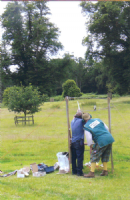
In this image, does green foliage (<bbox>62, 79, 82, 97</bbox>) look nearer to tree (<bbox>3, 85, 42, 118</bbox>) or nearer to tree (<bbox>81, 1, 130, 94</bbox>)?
tree (<bbox>81, 1, 130, 94</bbox>)

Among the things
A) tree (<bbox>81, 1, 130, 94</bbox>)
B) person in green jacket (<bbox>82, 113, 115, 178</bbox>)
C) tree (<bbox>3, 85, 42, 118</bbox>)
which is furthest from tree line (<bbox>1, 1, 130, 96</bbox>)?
person in green jacket (<bbox>82, 113, 115, 178</bbox>)

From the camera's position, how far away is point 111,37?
37.1 m

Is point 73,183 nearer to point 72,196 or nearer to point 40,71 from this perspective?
point 72,196

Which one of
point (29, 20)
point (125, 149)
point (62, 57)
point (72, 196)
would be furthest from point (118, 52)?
point (72, 196)

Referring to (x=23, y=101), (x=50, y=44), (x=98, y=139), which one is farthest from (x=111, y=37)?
(x=98, y=139)

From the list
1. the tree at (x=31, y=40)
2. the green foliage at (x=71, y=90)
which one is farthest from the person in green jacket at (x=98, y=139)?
the green foliage at (x=71, y=90)

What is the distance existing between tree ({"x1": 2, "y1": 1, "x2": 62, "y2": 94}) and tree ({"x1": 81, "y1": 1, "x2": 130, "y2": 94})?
6836 millimetres

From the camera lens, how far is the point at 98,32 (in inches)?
1491

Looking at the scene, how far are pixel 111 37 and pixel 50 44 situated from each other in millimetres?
10906

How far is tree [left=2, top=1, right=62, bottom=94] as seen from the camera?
132 feet

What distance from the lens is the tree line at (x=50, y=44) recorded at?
37.0 metres

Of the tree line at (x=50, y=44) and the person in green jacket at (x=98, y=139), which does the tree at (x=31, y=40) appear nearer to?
the tree line at (x=50, y=44)

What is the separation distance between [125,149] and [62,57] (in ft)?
113

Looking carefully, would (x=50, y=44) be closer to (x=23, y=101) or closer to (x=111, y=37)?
(x=111, y=37)
